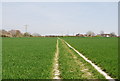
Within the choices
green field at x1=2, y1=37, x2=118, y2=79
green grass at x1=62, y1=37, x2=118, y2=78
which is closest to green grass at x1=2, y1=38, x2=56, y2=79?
green field at x1=2, y1=37, x2=118, y2=79

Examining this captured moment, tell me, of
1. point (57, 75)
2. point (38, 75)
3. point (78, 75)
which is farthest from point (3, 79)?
point (78, 75)

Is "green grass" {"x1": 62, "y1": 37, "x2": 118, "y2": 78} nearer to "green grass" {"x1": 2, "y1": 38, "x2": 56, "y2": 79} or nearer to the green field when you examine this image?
the green field

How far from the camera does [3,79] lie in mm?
8648

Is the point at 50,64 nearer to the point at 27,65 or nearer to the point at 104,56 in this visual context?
the point at 27,65

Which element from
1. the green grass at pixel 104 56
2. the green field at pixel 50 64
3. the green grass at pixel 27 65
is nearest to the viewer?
the green grass at pixel 27 65

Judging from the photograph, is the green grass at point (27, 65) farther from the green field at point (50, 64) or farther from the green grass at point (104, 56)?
the green grass at point (104, 56)

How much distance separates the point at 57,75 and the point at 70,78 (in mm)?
1007

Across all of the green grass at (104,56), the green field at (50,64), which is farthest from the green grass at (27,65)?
the green grass at (104,56)

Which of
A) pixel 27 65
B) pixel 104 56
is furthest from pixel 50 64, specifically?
pixel 104 56

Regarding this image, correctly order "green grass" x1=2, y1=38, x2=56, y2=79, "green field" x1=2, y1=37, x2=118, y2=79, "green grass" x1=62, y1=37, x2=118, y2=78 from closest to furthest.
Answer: "green grass" x1=2, y1=38, x2=56, y2=79 < "green field" x1=2, y1=37, x2=118, y2=79 < "green grass" x1=62, y1=37, x2=118, y2=78

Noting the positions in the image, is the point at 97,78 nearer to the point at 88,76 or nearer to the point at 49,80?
the point at 88,76

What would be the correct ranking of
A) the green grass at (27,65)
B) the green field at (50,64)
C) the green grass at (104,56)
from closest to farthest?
the green grass at (27,65) → the green field at (50,64) → the green grass at (104,56)

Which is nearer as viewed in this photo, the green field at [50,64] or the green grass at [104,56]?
the green field at [50,64]

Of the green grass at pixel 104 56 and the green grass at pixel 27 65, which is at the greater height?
the green grass at pixel 104 56
